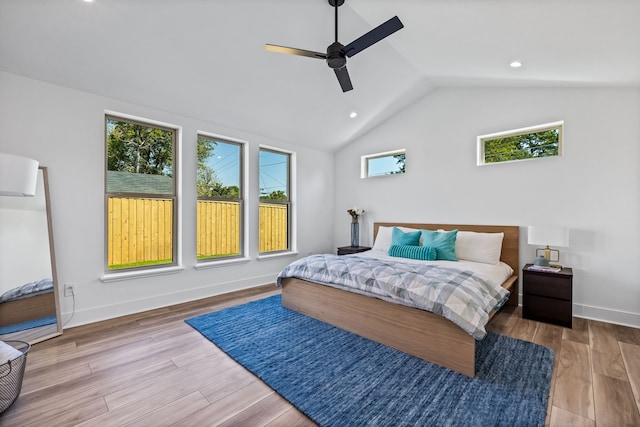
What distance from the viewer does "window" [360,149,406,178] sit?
4914mm

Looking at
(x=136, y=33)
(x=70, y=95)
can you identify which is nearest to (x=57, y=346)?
(x=70, y=95)

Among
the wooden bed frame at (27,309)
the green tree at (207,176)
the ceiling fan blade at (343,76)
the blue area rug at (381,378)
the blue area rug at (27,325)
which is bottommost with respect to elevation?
the blue area rug at (381,378)

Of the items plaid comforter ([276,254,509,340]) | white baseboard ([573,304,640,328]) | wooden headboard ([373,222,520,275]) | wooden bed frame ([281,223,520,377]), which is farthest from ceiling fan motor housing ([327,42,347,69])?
white baseboard ([573,304,640,328])

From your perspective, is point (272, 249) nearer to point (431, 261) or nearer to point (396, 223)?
point (396, 223)

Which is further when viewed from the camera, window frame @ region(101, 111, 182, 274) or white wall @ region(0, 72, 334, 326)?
window frame @ region(101, 111, 182, 274)

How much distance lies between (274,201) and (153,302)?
230 cm

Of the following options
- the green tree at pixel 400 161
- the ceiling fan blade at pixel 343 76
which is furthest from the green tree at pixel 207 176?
the green tree at pixel 400 161

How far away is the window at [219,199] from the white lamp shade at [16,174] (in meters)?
1.95

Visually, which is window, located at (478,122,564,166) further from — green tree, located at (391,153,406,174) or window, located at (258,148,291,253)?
window, located at (258,148,291,253)

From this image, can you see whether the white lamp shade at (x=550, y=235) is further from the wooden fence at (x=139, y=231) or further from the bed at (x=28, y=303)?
the bed at (x=28, y=303)

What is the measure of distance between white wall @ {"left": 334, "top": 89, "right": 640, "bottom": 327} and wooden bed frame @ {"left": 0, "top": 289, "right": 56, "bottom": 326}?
14.6 ft

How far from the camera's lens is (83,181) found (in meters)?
3.00

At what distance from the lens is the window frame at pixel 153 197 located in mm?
3207

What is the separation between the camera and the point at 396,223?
482 centimetres
